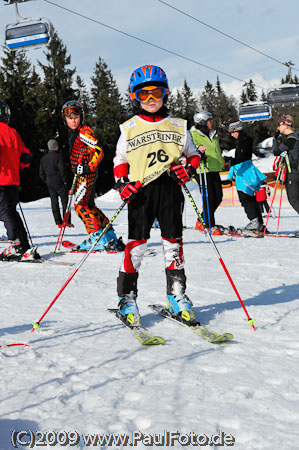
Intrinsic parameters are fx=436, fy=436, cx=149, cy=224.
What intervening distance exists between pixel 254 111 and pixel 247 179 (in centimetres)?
1194

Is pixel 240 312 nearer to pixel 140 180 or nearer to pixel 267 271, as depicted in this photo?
pixel 140 180

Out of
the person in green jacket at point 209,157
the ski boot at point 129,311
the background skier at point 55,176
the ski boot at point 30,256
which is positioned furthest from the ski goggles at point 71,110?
the background skier at point 55,176

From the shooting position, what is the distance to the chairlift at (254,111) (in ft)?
63.2

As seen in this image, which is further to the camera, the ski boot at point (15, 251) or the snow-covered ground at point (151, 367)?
the ski boot at point (15, 251)

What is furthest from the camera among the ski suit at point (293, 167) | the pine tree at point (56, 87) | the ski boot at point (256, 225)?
the pine tree at point (56, 87)

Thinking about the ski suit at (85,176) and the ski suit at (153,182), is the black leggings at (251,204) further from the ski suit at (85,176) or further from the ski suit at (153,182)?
the ski suit at (153,182)

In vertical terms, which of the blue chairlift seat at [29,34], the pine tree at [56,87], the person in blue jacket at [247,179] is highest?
the pine tree at [56,87]

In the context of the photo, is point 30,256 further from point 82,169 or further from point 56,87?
point 56,87

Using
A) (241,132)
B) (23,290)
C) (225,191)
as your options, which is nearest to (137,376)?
(23,290)

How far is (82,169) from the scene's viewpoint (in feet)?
19.8

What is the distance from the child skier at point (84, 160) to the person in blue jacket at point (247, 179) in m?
3.37

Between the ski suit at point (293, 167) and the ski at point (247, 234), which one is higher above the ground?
the ski suit at point (293, 167)

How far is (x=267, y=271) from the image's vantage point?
5234 millimetres

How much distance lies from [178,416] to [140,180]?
72.8 inches
